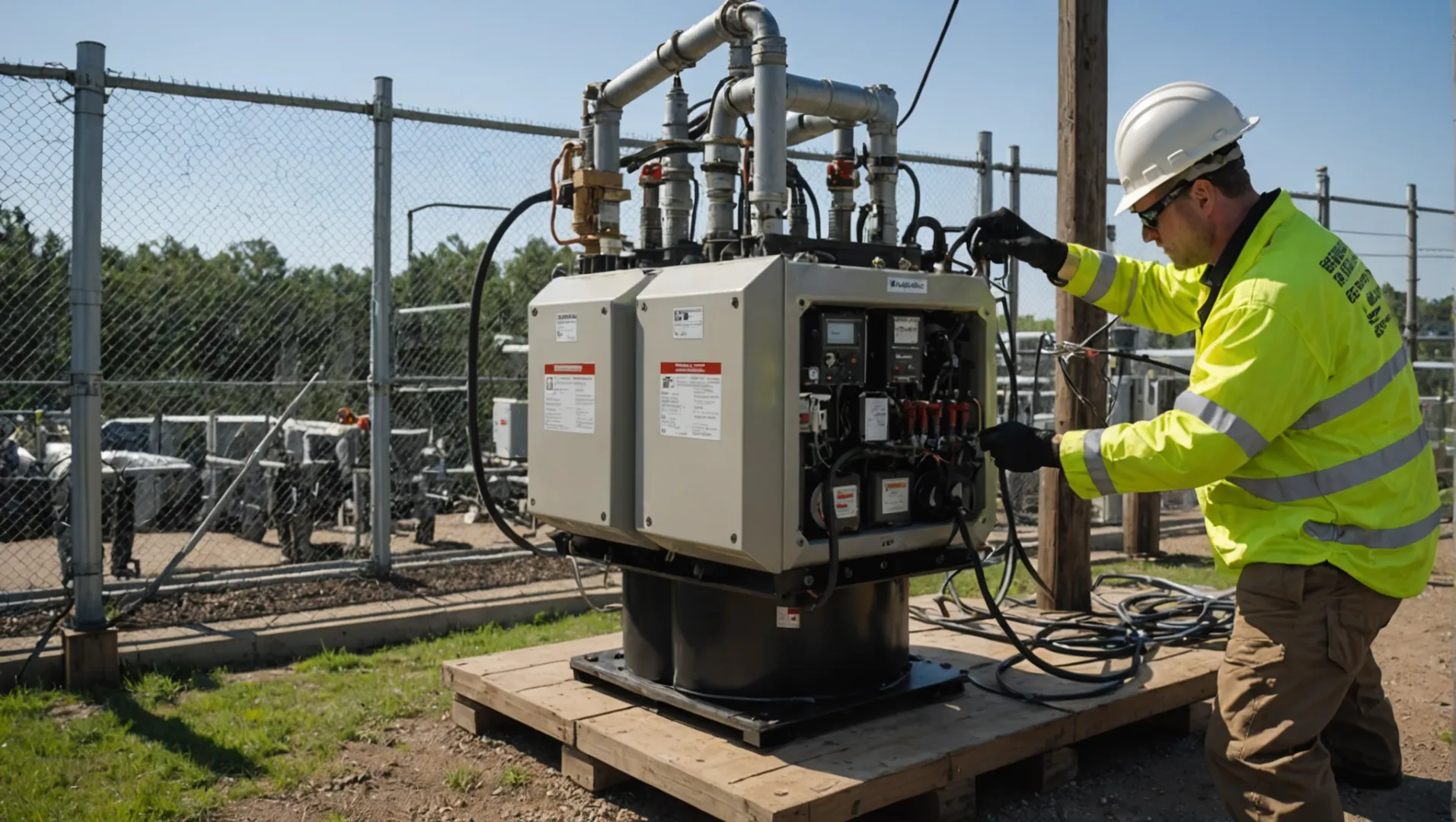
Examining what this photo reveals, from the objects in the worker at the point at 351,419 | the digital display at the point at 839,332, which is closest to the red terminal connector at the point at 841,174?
the digital display at the point at 839,332

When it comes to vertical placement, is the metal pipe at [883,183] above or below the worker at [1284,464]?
above

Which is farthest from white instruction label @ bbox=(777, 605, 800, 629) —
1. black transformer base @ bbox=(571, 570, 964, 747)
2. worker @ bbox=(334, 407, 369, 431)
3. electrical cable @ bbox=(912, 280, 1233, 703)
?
worker @ bbox=(334, 407, 369, 431)

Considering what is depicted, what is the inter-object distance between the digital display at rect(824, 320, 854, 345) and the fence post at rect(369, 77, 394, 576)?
381cm

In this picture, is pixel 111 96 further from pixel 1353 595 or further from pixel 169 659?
pixel 1353 595

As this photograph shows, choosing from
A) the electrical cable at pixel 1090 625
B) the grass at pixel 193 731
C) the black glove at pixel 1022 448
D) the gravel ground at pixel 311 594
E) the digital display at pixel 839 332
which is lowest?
the grass at pixel 193 731

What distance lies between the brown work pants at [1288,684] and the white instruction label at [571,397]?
A: 2.02 metres

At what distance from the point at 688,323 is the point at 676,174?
0.94 m

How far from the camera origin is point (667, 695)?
3.63 metres

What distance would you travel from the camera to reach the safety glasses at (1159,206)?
319 cm

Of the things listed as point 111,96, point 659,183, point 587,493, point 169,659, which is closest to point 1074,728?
point 587,493

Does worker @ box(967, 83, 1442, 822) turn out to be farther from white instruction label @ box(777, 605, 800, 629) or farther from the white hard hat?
white instruction label @ box(777, 605, 800, 629)

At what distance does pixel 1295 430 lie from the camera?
9.54 feet

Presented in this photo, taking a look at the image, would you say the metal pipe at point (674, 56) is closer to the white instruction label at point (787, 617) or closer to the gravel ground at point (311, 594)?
the white instruction label at point (787, 617)

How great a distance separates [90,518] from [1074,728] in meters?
4.33
